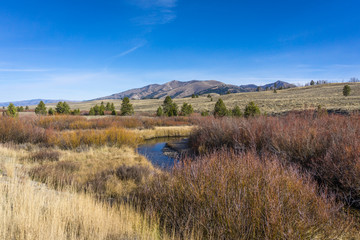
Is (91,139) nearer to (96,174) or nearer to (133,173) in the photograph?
(96,174)

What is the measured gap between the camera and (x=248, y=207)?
3229mm

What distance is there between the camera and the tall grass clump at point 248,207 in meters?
2.91

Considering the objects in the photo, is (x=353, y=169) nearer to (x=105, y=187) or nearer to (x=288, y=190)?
(x=288, y=190)

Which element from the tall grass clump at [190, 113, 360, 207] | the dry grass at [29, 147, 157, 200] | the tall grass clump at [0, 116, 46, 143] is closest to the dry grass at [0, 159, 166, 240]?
the dry grass at [29, 147, 157, 200]

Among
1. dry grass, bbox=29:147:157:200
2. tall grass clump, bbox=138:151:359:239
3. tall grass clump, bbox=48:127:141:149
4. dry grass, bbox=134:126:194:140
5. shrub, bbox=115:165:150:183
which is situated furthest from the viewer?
dry grass, bbox=134:126:194:140

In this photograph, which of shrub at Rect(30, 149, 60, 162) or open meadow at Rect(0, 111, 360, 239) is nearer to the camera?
open meadow at Rect(0, 111, 360, 239)

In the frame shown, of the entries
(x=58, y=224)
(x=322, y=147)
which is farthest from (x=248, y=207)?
(x=322, y=147)

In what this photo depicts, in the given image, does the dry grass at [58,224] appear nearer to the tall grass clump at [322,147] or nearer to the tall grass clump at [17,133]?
the tall grass clump at [322,147]

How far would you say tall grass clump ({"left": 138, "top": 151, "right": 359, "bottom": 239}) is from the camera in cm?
291

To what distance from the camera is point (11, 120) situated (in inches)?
609

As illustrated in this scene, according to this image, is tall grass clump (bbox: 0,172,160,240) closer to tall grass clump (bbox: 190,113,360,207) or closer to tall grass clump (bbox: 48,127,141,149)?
tall grass clump (bbox: 190,113,360,207)

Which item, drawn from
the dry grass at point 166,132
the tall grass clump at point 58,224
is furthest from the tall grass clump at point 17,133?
the tall grass clump at point 58,224

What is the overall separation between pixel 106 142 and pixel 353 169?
579 inches

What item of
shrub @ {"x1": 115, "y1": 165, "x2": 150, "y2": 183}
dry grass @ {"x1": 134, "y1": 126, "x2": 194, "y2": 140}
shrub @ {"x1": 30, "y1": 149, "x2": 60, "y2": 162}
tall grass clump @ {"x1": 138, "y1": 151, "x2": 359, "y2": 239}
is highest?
tall grass clump @ {"x1": 138, "y1": 151, "x2": 359, "y2": 239}
